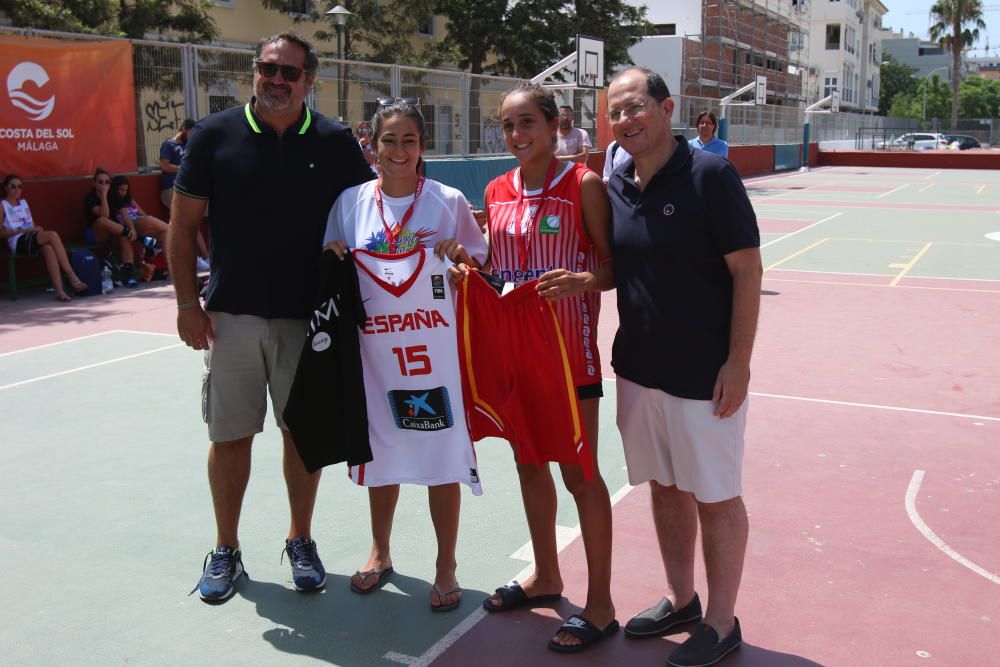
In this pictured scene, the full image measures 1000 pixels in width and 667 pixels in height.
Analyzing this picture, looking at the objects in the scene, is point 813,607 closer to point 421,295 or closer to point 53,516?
point 421,295

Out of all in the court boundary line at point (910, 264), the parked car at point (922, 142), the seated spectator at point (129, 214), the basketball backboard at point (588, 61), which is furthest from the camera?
the parked car at point (922, 142)

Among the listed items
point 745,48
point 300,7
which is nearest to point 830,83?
point 745,48

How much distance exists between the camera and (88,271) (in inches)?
472

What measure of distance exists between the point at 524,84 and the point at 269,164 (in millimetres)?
1022

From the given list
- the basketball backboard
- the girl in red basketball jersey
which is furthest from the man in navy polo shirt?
the basketball backboard

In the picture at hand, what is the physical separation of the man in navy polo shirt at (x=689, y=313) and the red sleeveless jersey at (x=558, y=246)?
15cm

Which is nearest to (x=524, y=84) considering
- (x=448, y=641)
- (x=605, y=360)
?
(x=448, y=641)

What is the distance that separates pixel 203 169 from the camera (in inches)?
151

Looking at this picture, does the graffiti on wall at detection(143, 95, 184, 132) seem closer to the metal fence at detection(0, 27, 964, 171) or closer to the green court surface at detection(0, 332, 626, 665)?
the metal fence at detection(0, 27, 964, 171)

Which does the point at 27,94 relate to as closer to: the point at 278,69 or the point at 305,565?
the point at 278,69

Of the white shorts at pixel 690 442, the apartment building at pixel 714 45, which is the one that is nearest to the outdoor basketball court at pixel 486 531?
the white shorts at pixel 690 442

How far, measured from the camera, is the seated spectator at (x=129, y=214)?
42.0 ft

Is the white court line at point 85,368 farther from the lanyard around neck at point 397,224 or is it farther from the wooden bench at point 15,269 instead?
the lanyard around neck at point 397,224

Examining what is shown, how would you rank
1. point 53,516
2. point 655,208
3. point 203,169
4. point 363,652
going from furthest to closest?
point 53,516
point 203,169
point 363,652
point 655,208
